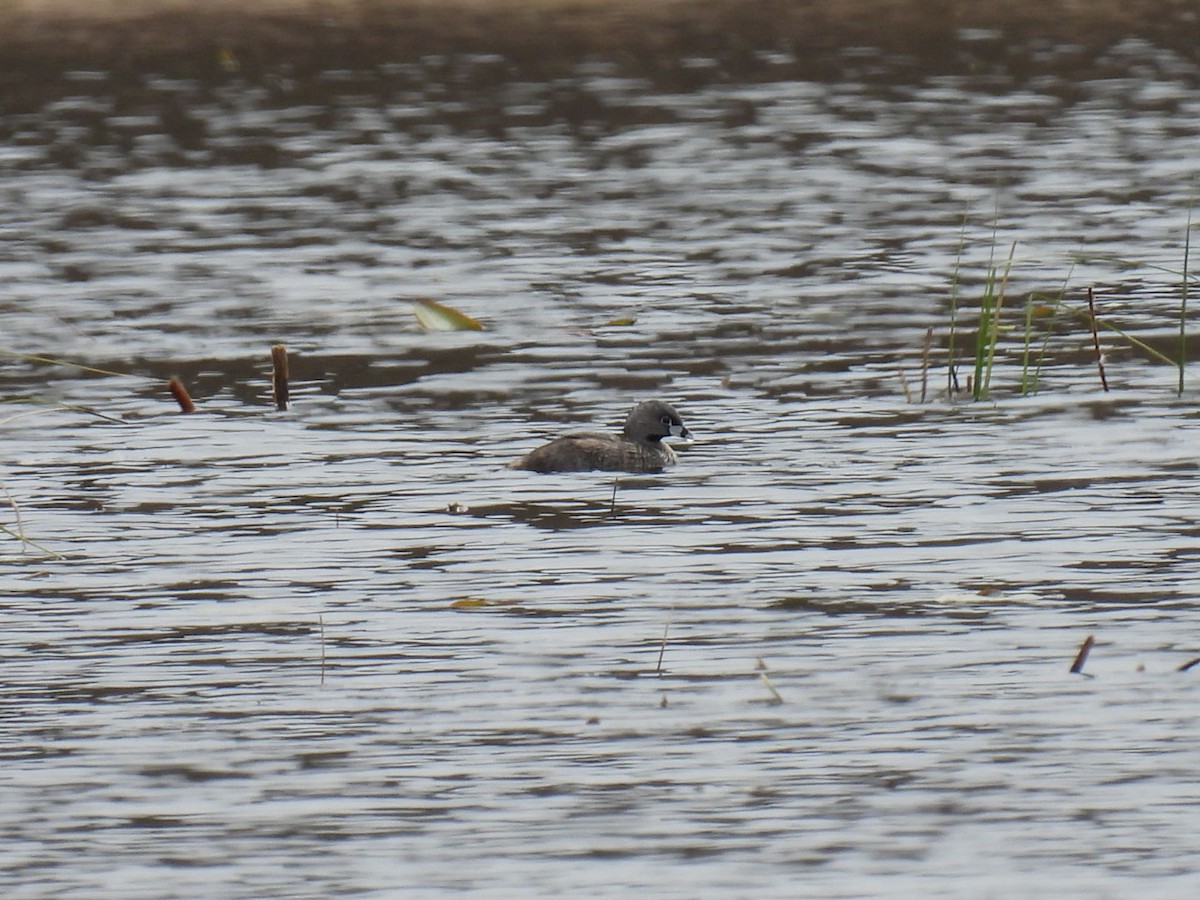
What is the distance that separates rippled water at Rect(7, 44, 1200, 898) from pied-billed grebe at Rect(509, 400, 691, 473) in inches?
3.5

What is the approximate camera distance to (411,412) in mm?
14391

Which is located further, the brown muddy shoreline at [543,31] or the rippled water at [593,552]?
the brown muddy shoreline at [543,31]

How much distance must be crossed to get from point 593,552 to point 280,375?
357 cm

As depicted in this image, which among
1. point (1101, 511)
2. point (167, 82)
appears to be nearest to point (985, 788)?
point (1101, 511)


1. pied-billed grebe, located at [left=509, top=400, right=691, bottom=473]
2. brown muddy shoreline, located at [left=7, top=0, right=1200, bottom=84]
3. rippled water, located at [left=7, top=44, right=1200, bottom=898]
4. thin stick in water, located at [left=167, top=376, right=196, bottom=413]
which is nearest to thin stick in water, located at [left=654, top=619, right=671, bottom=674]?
rippled water, located at [left=7, top=44, right=1200, bottom=898]

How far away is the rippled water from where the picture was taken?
302 inches

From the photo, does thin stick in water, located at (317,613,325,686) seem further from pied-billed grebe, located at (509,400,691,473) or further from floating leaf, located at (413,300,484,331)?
floating leaf, located at (413,300,484,331)

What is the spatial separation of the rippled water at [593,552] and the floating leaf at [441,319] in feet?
0.52

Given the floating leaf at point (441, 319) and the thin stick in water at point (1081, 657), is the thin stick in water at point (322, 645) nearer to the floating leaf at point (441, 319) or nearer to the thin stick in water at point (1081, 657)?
the thin stick in water at point (1081, 657)

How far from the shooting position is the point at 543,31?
3256 cm

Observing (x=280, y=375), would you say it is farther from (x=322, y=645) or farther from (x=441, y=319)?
(x=322, y=645)

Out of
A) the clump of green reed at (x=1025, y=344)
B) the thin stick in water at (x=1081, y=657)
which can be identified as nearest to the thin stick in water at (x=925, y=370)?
the clump of green reed at (x=1025, y=344)

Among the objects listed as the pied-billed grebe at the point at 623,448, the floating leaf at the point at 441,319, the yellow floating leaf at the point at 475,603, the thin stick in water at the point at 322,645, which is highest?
the thin stick in water at the point at 322,645

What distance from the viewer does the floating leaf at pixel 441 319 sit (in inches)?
644
